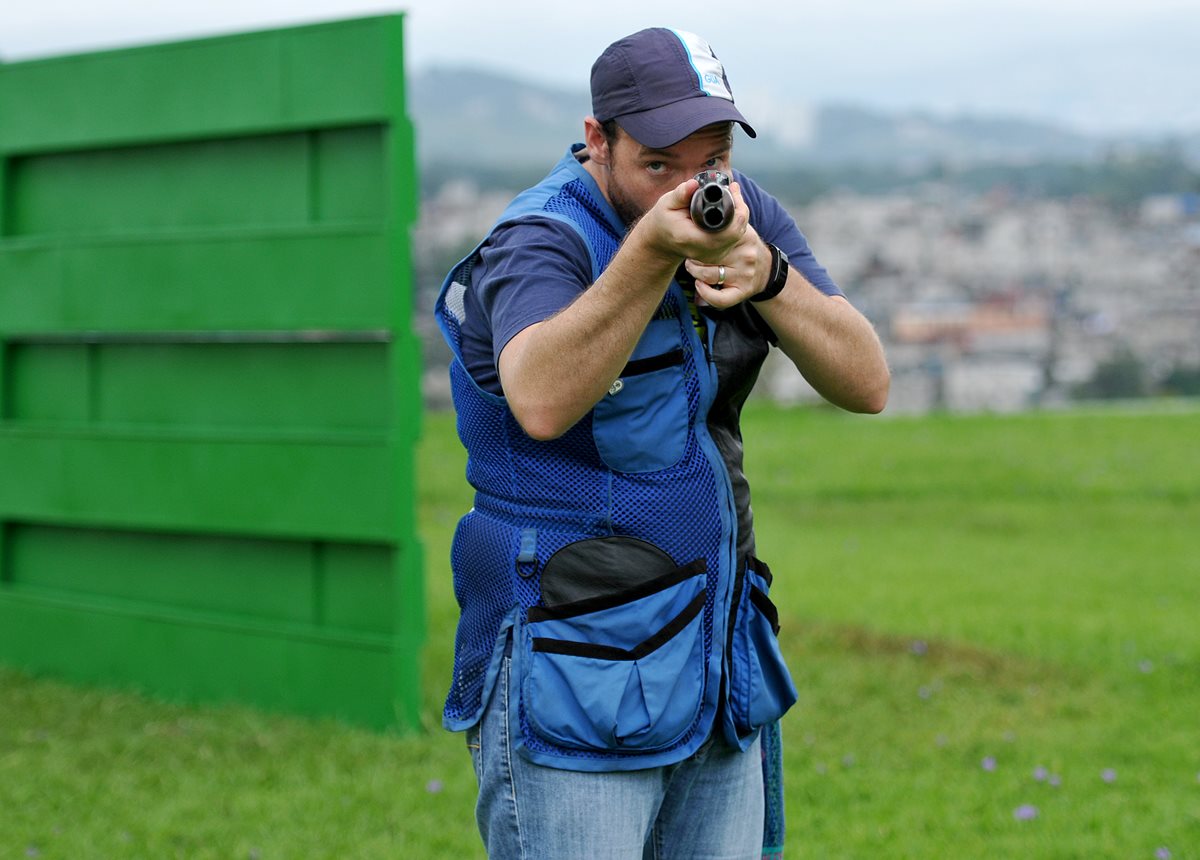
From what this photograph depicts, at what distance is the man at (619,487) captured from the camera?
2.39m

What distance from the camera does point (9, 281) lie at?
6867mm

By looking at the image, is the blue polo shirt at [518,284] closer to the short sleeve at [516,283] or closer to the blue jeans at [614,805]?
the short sleeve at [516,283]

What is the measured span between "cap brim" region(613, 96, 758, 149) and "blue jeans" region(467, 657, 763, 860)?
2.91 ft

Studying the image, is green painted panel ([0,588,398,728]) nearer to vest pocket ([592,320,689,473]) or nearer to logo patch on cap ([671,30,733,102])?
vest pocket ([592,320,689,473])

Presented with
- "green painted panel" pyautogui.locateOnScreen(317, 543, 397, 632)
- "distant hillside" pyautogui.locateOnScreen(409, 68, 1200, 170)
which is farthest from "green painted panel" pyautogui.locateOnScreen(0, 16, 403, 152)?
"distant hillside" pyautogui.locateOnScreen(409, 68, 1200, 170)

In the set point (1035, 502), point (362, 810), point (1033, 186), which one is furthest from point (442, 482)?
point (1033, 186)

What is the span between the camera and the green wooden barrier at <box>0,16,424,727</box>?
5859mm

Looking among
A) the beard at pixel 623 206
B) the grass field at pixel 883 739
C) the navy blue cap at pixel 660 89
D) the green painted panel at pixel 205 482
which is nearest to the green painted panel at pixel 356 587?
the green painted panel at pixel 205 482

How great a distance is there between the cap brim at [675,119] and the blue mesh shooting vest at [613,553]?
0.17 meters

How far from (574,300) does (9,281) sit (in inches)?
209

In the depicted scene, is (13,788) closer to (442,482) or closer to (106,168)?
(106,168)

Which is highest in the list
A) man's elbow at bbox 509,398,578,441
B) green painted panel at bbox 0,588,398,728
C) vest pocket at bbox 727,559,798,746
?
man's elbow at bbox 509,398,578,441

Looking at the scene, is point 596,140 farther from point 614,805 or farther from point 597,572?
point 614,805

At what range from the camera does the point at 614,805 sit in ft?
8.15
